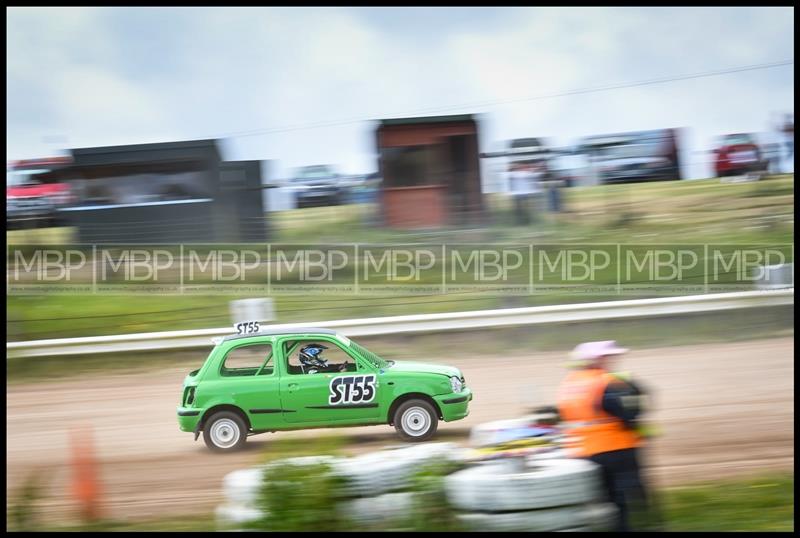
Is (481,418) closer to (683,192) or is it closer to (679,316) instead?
(679,316)

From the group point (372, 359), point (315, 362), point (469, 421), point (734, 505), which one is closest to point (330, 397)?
point (315, 362)

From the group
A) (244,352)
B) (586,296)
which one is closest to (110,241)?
(244,352)

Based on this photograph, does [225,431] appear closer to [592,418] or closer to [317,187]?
[592,418]

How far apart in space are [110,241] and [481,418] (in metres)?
5.92

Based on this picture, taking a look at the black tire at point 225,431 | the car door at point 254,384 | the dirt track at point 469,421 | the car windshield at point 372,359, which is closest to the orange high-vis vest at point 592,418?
the dirt track at point 469,421

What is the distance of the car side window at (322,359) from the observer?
8.52m

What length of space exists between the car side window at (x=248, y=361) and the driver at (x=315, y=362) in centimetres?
34

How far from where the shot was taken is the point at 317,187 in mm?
12016

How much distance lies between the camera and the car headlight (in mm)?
8555

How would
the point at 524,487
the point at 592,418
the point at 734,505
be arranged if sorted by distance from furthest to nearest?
the point at 734,505 < the point at 524,487 < the point at 592,418

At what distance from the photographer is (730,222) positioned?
40.1ft

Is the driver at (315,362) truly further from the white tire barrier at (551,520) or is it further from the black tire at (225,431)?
the white tire barrier at (551,520)

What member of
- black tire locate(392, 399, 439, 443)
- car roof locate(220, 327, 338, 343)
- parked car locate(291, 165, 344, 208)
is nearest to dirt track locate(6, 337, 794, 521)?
black tire locate(392, 399, 439, 443)

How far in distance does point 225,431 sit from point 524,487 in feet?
11.9
